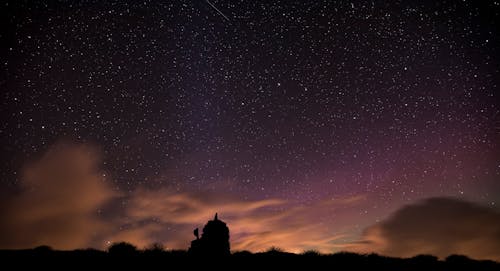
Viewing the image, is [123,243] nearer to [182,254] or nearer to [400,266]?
[182,254]

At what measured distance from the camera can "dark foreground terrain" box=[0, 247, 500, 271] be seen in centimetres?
852

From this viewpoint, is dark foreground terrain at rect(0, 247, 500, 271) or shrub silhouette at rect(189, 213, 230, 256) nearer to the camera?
dark foreground terrain at rect(0, 247, 500, 271)

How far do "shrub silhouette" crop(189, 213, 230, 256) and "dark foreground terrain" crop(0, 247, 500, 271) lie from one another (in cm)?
42

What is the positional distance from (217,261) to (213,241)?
5.14 feet

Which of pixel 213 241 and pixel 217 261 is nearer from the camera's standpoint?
pixel 217 261

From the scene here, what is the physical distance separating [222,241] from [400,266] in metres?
6.18

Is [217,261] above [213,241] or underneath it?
underneath

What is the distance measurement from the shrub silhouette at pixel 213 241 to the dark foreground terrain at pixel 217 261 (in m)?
0.42

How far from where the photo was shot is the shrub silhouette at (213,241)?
1042 cm

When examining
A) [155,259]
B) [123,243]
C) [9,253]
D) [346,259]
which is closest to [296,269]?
[346,259]

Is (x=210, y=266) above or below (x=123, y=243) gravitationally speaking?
below

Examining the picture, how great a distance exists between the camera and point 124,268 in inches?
336

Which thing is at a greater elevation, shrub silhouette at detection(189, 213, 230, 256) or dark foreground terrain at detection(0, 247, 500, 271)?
shrub silhouette at detection(189, 213, 230, 256)

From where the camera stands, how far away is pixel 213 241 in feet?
35.9
